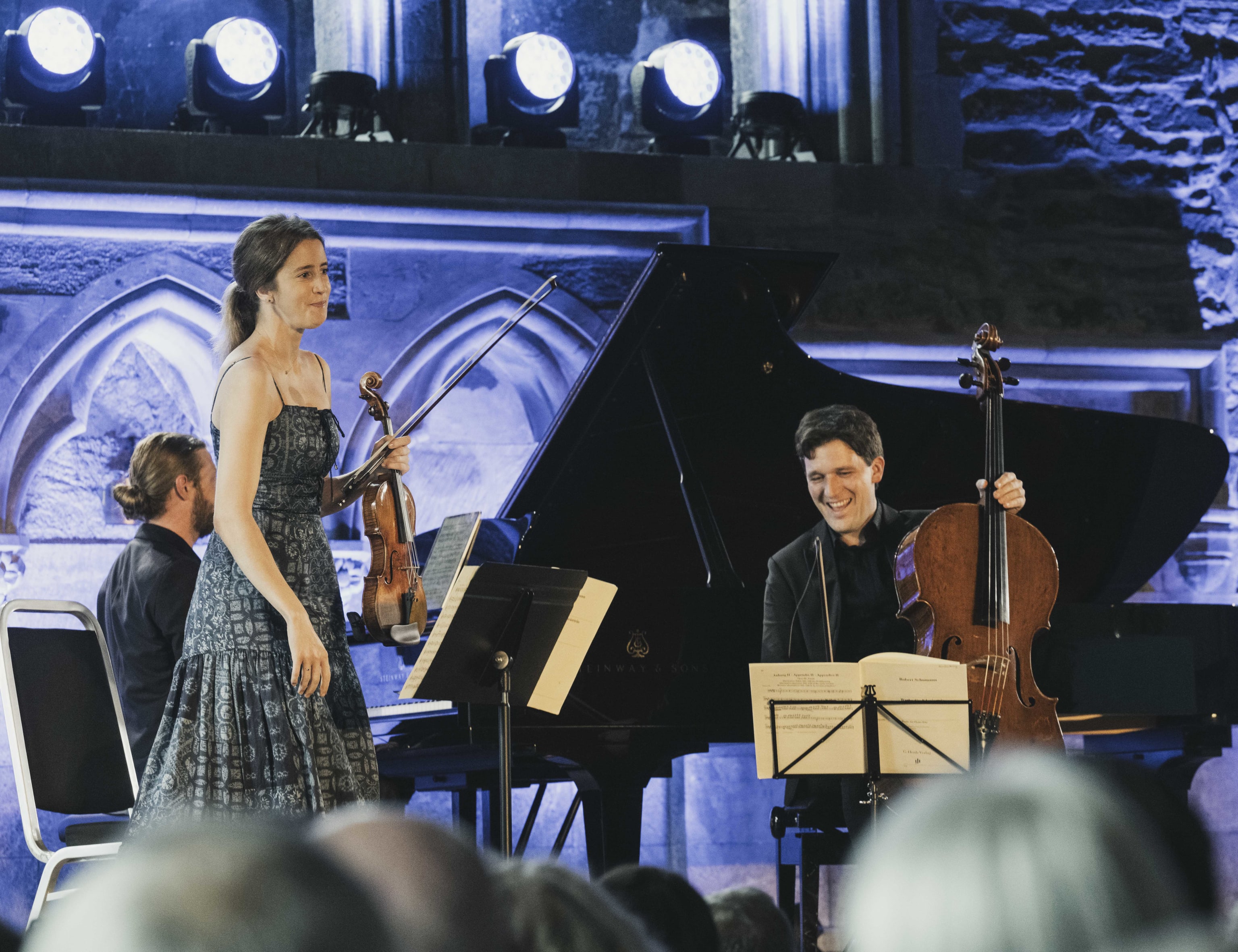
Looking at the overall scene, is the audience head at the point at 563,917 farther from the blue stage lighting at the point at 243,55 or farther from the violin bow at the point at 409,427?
the blue stage lighting at the point at 243,55

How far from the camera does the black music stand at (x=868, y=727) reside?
3107 mm

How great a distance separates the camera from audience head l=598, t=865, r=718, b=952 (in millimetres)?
1281

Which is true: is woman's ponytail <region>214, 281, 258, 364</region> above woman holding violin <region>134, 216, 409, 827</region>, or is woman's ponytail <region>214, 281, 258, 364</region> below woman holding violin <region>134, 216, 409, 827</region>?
above

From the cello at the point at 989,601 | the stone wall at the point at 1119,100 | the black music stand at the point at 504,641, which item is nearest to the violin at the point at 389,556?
the black music stand at the point at 504,641

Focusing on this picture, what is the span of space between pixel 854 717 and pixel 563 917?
246 centimetres

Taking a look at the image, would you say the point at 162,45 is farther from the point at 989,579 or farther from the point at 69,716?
the point at 989,579

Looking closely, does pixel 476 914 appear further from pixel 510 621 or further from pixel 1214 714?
pixel 1214 714

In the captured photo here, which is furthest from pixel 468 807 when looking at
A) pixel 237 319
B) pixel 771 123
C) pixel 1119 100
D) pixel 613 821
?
pixel 1119 100

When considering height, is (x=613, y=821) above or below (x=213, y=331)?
below

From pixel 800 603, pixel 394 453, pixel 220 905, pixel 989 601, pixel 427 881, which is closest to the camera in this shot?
pixel 220 905

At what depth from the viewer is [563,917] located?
761 mm

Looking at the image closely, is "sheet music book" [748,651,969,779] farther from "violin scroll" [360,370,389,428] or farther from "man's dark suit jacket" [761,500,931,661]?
"violin scroll" [360,370,389,428]

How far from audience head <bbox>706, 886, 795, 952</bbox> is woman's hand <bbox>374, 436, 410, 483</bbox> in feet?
5.33

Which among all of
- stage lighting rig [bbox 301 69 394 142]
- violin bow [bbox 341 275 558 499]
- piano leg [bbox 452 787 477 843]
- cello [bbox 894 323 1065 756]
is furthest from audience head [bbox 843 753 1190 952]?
stage lighting rig [bbox 301 69 394 142]
